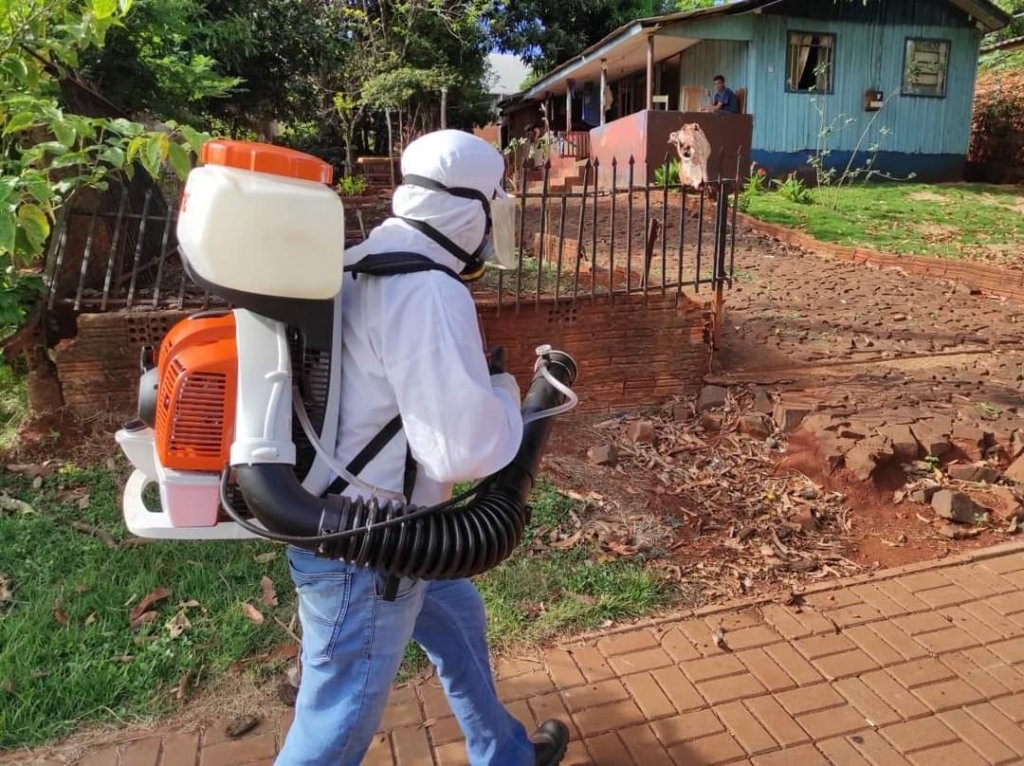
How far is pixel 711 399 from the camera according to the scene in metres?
5.02

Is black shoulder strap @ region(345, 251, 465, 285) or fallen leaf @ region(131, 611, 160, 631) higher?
black shoulder strap @ region(345, 251, 465, 285)

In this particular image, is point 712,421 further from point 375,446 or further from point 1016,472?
point 375,446

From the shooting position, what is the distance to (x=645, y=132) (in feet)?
41.6

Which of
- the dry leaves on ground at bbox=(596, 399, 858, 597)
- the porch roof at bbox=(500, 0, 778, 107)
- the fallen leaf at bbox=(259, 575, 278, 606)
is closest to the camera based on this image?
the fallen leaf at bbox=(259, 575, 278, 606)

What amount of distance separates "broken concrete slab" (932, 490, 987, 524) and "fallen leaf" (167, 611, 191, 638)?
3.52 m

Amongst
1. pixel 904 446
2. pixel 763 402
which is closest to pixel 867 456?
pixel 904 446

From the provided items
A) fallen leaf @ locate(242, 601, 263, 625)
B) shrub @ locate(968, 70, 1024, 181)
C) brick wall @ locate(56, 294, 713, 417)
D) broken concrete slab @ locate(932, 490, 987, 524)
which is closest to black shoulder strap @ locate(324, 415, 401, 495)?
fallen leaf @ locate(242, 601, 263, 625)

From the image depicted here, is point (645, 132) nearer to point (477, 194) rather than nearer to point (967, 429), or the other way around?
point (967, 429)

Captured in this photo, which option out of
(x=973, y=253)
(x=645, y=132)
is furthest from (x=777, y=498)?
(x=645, y=132)

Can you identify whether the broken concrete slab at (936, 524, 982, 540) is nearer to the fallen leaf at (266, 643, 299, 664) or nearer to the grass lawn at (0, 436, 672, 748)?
the grass lawn at (0, 436, 672, 748)

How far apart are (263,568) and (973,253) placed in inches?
360

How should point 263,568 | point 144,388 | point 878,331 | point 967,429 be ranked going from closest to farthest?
point 144,388
point 263,568
point 967,429
point 878,331

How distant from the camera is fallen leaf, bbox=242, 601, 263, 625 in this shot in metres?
3.07

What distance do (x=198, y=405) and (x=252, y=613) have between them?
1.86 metres
